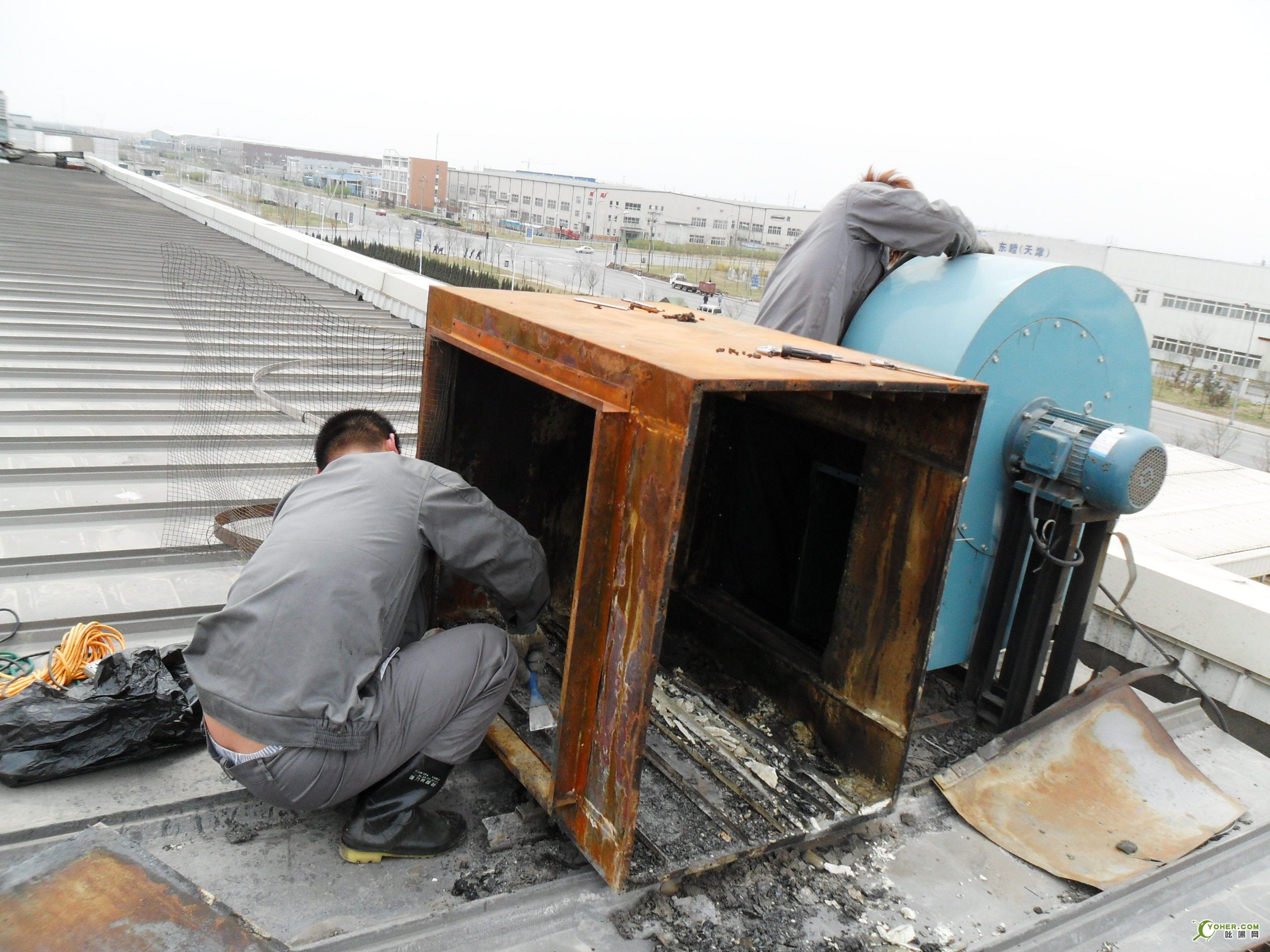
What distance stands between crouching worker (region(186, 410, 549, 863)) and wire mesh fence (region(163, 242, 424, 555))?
75.5 inches

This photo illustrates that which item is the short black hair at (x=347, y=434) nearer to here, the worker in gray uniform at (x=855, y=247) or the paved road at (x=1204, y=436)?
the worker in gray uniform at (x=855, y=247)

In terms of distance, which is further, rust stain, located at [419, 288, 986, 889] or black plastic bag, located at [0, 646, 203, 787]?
black plastic bag, located at [0, 646, 203, 787]

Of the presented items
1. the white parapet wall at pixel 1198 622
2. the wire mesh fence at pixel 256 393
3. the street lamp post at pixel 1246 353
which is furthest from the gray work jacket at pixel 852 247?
the street lamp post at pixel 1246 353

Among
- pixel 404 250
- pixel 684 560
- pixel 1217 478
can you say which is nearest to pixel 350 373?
pixel 684 560

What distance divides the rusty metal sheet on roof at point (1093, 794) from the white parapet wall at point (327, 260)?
147 inches

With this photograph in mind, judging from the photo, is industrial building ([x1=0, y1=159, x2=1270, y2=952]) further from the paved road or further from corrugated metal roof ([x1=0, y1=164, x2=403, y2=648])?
the paved road

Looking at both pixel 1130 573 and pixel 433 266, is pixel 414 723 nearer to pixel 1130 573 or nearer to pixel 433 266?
pixel 1130 573

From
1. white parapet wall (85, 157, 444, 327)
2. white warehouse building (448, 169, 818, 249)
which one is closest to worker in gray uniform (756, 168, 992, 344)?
white parapet wall (85, 157, 444, 327)

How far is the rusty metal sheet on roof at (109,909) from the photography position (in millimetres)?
1601

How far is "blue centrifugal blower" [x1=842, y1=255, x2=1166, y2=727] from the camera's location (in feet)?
9.66

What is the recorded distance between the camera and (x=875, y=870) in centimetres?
265

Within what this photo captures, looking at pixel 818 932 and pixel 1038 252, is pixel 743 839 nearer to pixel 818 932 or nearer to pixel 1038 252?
pixel 818 932

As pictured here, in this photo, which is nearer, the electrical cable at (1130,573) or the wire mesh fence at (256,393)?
the electrical cable at (1130,573)

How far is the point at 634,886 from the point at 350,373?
16.7ft
